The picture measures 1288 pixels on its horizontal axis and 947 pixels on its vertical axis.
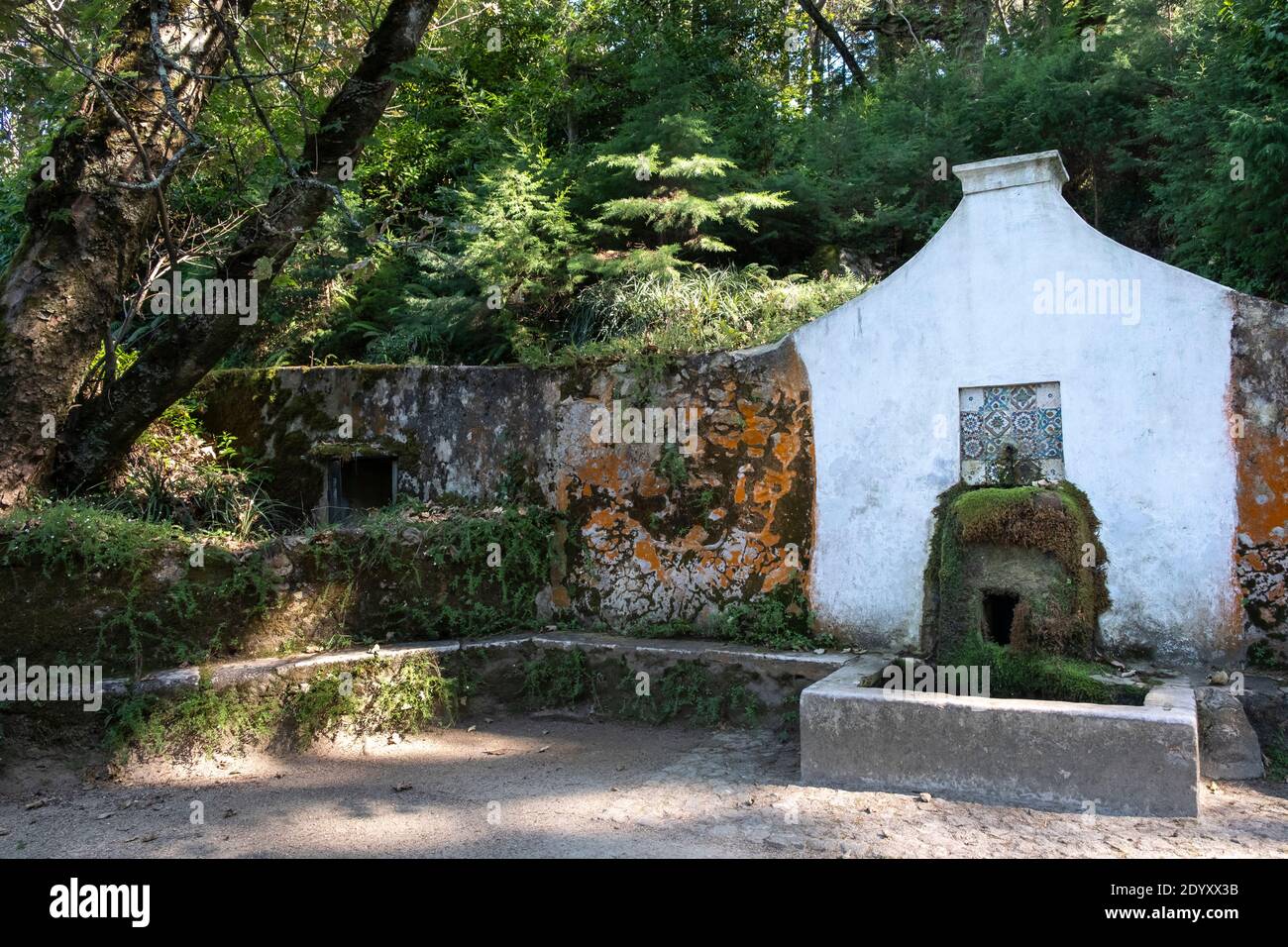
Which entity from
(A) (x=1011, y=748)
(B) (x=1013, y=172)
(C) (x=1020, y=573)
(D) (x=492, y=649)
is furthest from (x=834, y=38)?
(A) (x=1011, y=748)

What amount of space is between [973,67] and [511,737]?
1029 centimetres

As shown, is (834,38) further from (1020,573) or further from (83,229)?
(1020,573)

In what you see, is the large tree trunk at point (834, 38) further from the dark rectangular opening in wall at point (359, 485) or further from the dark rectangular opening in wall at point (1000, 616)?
A: the dark rectangular opening in wall at point (1000, 616)

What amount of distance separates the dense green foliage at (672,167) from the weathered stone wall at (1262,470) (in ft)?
5.71

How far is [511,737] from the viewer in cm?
587

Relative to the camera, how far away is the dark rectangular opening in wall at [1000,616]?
543 cm

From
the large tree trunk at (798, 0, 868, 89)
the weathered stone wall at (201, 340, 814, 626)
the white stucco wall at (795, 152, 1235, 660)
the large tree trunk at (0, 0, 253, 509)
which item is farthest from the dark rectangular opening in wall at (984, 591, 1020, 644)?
the large tree trunk at (798, 0, 868, 89)

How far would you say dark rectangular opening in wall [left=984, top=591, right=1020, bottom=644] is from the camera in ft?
17.8

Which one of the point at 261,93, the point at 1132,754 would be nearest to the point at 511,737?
the point at 1132,754

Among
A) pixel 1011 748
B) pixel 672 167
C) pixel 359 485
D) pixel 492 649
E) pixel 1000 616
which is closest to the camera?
pixel 1011 748

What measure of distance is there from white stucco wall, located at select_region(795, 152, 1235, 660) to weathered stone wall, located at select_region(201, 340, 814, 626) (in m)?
0.29

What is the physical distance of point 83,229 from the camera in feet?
21.2

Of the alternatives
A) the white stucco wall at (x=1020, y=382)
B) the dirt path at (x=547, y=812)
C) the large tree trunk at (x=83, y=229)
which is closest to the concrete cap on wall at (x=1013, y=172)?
the white stucco wall at (x=1020, y=382)

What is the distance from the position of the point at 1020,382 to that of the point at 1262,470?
1.39 meters
